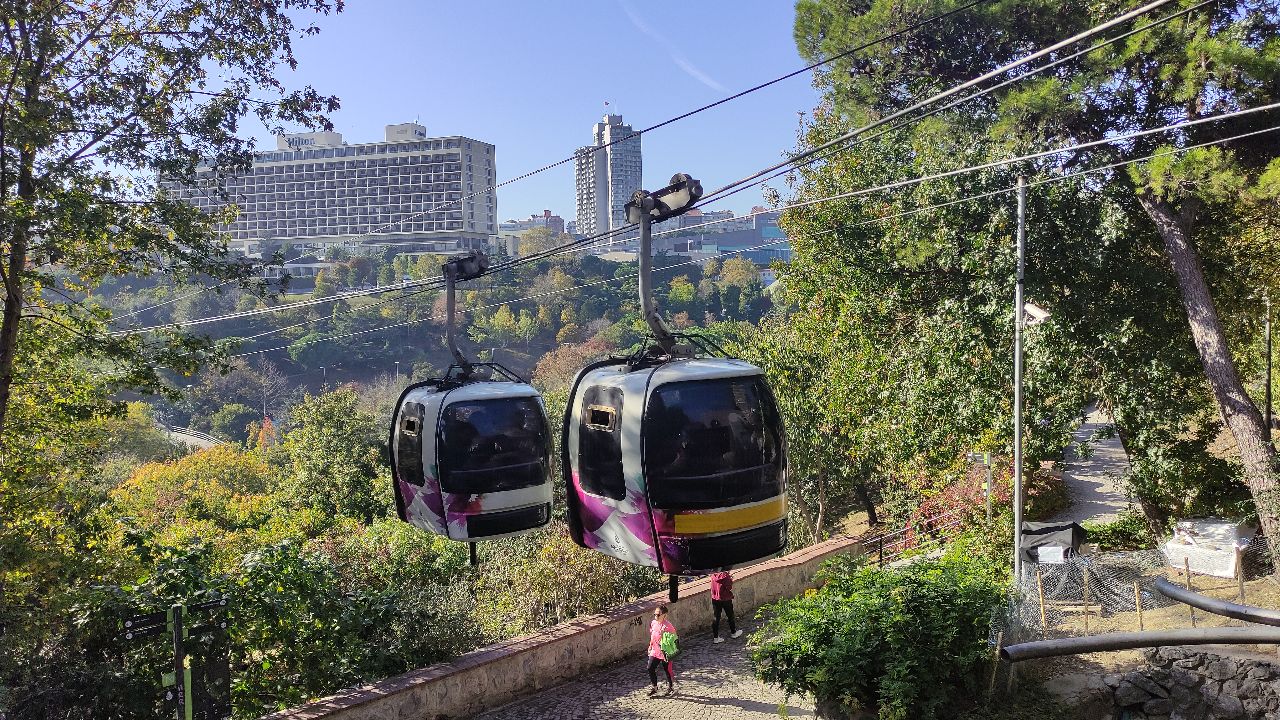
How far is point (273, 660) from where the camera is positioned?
9000mm

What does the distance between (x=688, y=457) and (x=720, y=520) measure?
1.77 feet

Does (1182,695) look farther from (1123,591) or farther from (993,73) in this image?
(993,73)

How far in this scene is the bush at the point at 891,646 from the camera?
7852 millimetres

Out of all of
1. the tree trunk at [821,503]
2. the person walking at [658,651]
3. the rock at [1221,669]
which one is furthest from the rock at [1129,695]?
the tree trunk at [821,503]

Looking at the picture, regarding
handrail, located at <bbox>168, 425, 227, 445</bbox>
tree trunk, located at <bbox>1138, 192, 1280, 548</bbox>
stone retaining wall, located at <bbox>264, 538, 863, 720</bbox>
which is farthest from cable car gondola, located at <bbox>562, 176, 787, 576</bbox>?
handrail, located at <bbox>168, 425, 227, 445</bbox>

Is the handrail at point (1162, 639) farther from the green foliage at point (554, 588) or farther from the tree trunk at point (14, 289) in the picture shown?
the green foliage at point (554, 588)

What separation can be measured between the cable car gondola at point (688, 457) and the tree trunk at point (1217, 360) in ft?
26.3

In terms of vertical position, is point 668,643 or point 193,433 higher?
point 668,643

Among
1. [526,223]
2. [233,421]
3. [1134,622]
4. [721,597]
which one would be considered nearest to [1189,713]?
[1134,622]

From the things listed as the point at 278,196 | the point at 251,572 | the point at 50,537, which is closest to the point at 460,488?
the point at 251,572

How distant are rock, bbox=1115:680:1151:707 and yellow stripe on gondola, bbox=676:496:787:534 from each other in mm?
4825

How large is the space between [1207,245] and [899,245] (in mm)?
4564

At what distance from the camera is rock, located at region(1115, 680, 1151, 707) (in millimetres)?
8656

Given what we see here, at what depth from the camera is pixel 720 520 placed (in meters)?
6.49
